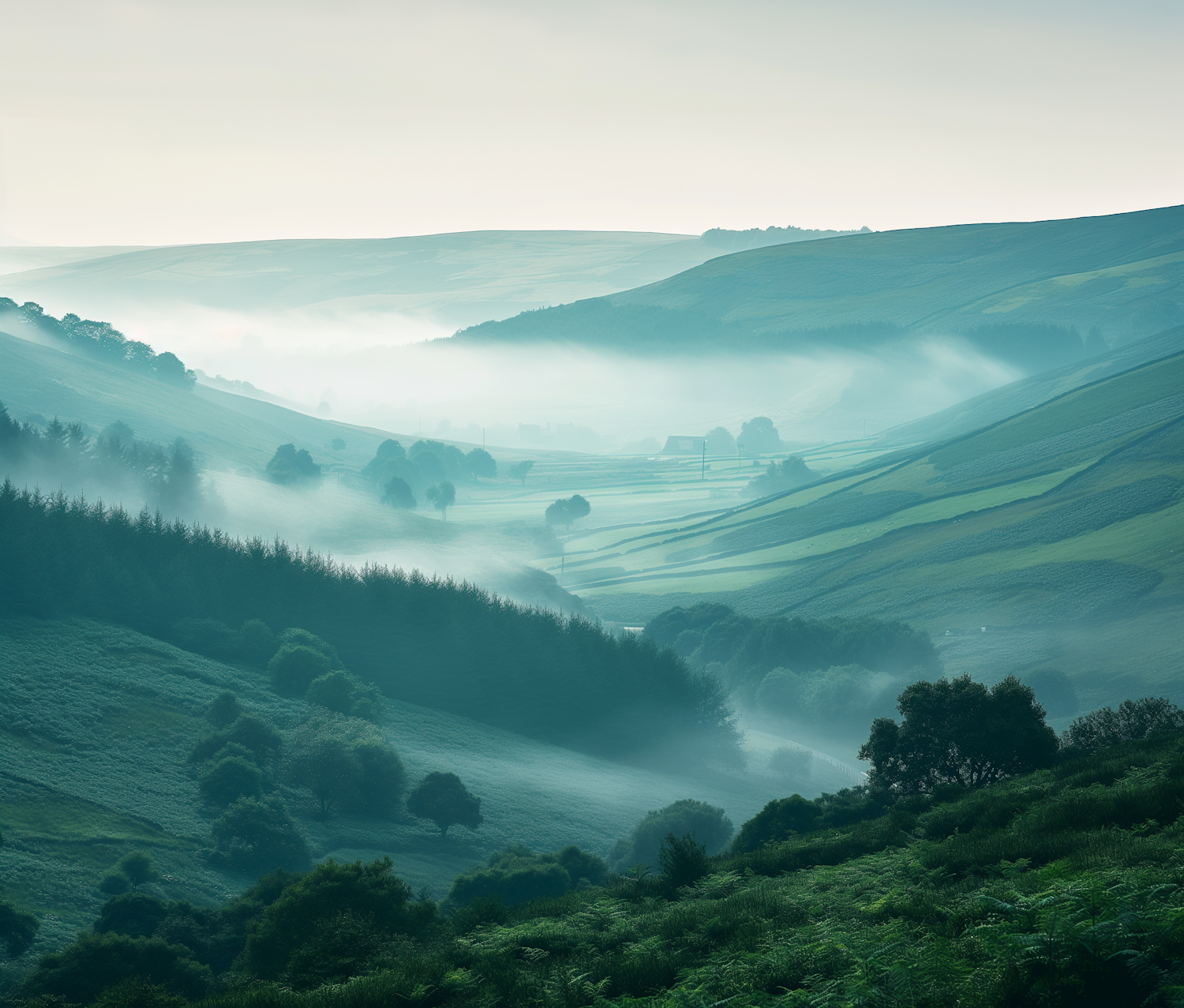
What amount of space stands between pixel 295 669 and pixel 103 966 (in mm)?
76103

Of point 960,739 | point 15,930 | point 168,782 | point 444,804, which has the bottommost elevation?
point 444,804

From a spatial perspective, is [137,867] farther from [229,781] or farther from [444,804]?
[444,804]

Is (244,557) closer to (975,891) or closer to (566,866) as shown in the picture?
(566,866)

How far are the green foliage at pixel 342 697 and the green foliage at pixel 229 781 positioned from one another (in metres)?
23.7

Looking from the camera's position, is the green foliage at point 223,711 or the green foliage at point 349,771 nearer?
the green foliage at point 349,771

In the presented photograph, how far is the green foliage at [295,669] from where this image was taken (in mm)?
115562

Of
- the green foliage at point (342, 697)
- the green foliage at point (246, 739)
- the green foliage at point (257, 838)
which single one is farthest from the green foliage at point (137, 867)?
the green foliage at point (342, 697)

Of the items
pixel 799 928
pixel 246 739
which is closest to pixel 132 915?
pixel 246 739

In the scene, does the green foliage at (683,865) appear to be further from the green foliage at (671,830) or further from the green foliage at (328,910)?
the green foliage at (671,830)

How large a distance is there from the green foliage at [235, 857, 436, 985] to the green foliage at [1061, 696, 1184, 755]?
3879 centimetres

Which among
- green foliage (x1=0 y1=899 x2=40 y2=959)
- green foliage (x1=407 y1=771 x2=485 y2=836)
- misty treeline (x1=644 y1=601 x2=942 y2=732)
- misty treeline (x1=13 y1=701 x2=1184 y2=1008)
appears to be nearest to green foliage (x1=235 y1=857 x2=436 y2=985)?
misty treeline (x1=13 y1=701 x2=1184 y2=1008)

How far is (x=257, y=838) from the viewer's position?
7512cm

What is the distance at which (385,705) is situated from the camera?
394ft

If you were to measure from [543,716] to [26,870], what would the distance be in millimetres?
72197
